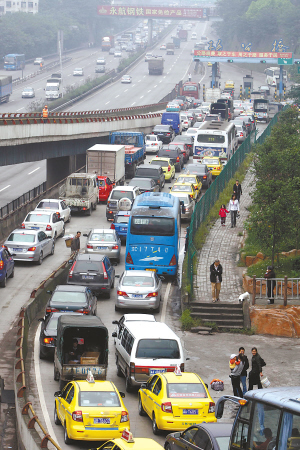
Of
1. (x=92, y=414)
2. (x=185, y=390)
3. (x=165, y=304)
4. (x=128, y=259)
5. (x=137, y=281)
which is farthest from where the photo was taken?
(x=128, y=259)

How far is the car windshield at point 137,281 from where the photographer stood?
1034 inches

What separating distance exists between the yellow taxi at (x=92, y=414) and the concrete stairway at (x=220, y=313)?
10077mm

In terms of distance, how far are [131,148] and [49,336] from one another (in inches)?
1282

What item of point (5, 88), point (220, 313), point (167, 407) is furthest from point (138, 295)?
point (5, 88)

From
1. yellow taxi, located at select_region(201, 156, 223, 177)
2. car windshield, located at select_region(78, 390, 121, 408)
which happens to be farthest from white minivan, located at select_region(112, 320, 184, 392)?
yellow taxi, located at select_region(201, 156, 223, 177)

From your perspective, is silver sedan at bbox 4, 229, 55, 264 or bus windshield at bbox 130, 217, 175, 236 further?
silver sedan at bbox 4, 229, 55, 264

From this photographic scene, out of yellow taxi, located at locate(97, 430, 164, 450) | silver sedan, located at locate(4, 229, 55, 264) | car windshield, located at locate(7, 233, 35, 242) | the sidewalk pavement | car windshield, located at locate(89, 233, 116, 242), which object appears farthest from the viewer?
car windshield, located at locate(89, 233, 116, 242)

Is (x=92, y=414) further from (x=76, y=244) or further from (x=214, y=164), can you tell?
(x=214, y=164)

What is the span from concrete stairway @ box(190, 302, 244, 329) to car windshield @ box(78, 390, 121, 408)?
10.1m

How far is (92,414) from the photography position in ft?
49.6

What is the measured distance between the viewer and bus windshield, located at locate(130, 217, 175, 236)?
29.2 metres

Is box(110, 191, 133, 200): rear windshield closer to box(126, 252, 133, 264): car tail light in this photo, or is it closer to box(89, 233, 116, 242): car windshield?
box(89, 233, 116, 242): car windshield

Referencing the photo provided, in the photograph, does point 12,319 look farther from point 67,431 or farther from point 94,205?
point 94,205

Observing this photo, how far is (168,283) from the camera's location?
30.8 metres
